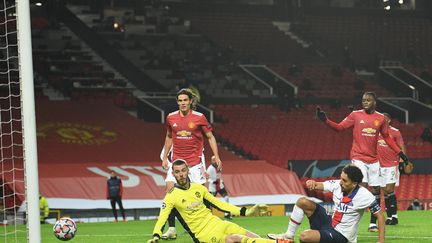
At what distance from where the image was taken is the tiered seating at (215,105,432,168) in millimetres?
34281

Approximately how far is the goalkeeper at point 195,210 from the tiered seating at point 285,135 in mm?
22491

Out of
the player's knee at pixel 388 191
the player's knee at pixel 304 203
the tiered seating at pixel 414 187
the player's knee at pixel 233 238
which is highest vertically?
the player's knee at pixel 304 203

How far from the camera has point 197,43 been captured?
142 ft

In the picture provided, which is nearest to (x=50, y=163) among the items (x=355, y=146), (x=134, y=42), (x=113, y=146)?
(x=113, y=146)

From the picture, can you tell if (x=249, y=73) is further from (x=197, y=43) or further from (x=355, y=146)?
(x=355, y=146)

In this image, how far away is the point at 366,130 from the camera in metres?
14.0

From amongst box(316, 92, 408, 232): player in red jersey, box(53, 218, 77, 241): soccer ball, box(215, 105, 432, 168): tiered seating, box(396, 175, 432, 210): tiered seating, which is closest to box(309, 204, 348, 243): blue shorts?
box(53, 218, 77, 241): soccer ball

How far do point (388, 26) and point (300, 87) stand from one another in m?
9.20

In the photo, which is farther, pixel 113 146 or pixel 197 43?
pixel 197 43

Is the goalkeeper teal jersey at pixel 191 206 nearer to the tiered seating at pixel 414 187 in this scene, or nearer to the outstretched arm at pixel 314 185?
the outstretched arm at pixel 314 185

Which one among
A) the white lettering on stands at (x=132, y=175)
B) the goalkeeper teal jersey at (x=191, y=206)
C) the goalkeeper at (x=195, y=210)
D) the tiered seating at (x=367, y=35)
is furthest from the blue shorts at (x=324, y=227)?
the tiered seating at (x=367, y=35)

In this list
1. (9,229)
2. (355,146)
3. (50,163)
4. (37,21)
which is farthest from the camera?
(37,21)

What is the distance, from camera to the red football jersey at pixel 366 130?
45.7ft

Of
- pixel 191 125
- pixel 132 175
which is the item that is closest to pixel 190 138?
pixel 191 125
